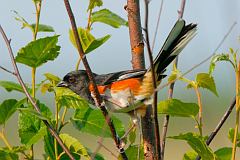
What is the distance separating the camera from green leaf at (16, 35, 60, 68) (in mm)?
2050

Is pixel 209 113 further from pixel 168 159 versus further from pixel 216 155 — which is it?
pixel 168 159

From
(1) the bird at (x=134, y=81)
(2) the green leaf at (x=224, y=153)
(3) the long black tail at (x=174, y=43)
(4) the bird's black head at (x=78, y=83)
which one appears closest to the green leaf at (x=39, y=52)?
(1) the bird at (x=134, y=81)

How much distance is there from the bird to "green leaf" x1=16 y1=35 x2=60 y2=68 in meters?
0.34

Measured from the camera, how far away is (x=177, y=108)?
2.05m

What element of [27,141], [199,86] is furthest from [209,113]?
[27,141]

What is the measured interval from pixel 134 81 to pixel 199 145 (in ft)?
3.12

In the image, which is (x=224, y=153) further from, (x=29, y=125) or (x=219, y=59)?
(x=29, y=125)

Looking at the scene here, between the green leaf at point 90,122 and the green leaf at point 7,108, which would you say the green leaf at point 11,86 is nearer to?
the green leaf at point 7,108

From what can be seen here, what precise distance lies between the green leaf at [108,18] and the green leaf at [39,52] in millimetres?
267

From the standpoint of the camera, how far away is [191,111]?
81.2 inches

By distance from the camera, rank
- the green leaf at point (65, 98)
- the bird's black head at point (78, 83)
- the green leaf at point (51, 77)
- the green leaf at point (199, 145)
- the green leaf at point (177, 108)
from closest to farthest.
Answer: the green leaf at point (199, 145)
the green leaf at point (177, 108)
the green leaf at point (65, 98)
the green leaf at point (51, 77)
the bird's black head at point (78, 83)

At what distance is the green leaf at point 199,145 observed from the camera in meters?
1.90

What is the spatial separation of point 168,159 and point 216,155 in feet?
30.4

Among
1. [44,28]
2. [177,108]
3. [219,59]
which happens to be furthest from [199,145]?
[44,28]
